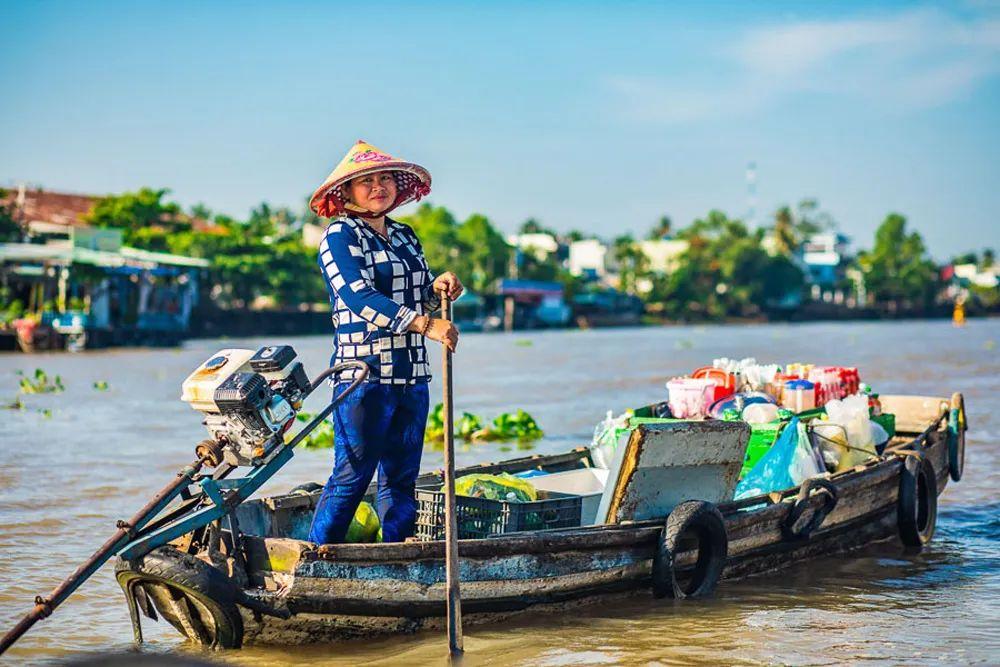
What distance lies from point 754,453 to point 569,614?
205cm

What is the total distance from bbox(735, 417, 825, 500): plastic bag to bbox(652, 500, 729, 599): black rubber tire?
3.34 feet

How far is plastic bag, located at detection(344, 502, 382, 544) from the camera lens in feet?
16.8

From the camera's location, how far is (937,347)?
38.4 m

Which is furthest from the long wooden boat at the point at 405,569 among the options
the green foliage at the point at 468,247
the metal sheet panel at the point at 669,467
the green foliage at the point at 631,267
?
the green foliage at the point at 631,267

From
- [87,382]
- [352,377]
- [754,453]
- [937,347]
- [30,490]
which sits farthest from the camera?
[937,347]

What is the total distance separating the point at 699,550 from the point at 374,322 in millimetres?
2187

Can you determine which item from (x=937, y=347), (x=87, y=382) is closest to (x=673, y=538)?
(x=87, y=382)

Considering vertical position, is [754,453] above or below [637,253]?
below

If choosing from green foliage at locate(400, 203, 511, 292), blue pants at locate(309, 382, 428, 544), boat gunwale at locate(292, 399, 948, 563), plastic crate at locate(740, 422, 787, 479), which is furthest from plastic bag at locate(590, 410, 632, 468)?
green foliage at locate(400, 203, 511, 292)

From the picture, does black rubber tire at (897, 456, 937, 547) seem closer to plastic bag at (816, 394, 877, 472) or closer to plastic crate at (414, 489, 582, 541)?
plastic bag at (816, 394, 877, 472)

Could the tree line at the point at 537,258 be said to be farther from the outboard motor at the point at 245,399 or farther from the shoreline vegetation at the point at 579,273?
the outboard motor at the point at 245,399

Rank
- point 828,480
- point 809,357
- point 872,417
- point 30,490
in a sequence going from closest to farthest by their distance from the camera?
point 828,480 → point 872,417 → point 30,490 → point 809,357

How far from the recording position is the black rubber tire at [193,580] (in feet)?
14.1

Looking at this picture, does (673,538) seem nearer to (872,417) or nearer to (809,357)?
(872,417)
